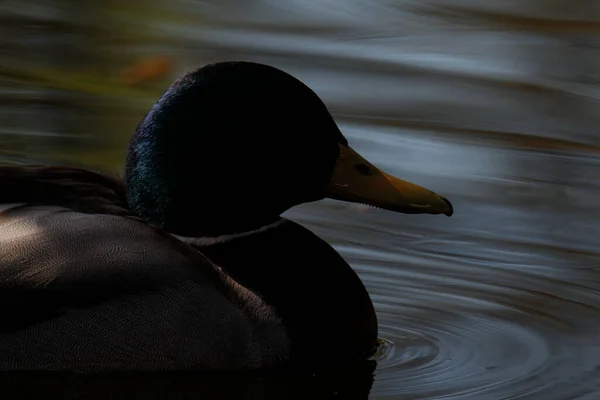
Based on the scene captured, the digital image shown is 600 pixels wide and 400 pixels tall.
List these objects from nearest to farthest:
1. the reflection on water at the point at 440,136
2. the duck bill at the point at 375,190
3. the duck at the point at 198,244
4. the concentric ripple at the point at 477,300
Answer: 1. the duck at the point at 198,244
2. the concentric ripple at the point at 477,300
3. the duck bill at the point at 375,190
4. the reflection on water at the point at 440,136

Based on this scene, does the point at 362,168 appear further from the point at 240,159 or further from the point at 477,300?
the point at 477,300

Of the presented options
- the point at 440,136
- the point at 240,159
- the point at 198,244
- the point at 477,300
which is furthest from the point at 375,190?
the point at 440,136

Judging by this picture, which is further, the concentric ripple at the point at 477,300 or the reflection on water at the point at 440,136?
the reflection on water at the point at 440,136

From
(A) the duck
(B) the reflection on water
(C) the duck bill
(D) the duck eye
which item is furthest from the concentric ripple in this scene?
(D) the duck eye

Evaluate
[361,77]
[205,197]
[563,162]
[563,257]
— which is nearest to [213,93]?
[205,197]

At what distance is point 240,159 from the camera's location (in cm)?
663

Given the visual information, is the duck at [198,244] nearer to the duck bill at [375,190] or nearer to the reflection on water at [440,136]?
the duck bill at [375,190]

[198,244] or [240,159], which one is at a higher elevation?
[240,159]

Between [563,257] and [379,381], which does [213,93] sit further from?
[563,257]

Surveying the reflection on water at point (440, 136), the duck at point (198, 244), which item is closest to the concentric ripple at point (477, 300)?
the reflection on water at point (440, 136)

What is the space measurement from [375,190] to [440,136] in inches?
104

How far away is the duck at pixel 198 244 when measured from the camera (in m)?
6.33

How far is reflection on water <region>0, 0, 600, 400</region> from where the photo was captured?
689 cm

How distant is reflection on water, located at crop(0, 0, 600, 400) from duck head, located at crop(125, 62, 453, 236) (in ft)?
2.27
